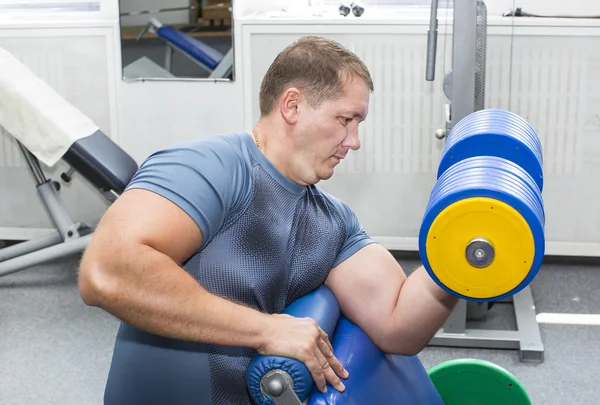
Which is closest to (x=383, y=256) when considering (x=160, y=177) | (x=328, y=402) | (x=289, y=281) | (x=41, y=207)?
(x=289, y=281)

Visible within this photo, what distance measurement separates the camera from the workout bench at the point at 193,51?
3.61 metres

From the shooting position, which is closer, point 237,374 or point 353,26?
point 237,374

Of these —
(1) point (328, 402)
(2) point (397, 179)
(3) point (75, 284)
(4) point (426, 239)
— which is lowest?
(3) point (75, 284)

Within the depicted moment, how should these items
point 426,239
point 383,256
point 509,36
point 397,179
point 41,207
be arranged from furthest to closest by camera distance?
point 41,207 < point 397,179 < point 509,36 < point 383,256 < point 426,239

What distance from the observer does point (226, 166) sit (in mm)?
1500

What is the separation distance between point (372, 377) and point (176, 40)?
2367 millimetres

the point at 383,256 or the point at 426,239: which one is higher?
the point at 426,239

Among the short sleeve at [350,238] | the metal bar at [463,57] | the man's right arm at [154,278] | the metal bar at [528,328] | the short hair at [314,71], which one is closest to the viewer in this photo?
the man's right arm at [154,278]

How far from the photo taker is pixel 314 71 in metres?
1.58

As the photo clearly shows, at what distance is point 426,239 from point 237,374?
0.43 meters

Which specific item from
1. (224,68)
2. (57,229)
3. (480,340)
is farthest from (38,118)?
(480,340)

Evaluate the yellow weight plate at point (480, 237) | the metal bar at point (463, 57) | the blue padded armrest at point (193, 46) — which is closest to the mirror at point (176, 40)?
the blue padded armrest at point (193, 46)

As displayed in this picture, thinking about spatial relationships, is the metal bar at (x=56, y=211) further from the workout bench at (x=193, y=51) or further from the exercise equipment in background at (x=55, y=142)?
the workout bench at (x=193, y=51)

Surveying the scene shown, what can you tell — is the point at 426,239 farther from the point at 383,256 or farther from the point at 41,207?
the point at 41,207
